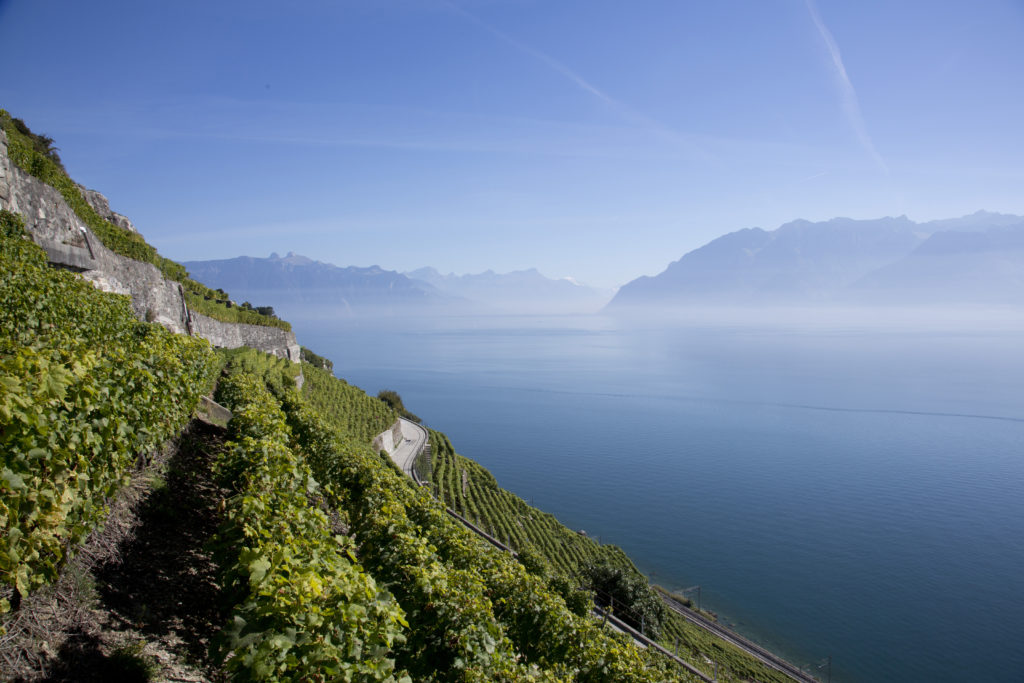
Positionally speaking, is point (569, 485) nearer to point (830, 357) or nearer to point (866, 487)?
point (866, 487)

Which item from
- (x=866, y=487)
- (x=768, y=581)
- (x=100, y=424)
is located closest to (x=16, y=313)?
(x=100, y=424)

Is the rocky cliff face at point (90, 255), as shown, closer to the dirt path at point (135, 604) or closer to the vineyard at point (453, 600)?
the vineyard at point (453, 600)

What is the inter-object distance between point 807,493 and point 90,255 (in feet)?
195

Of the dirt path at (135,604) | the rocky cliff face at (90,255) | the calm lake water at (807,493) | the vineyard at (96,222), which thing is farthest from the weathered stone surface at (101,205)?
the calm lake water at (807,493)

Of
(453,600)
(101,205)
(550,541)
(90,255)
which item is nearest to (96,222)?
(90,255)

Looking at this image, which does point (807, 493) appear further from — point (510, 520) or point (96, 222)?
point (96, 222)

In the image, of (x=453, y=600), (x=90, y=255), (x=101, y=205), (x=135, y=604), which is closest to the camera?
(x=135, y=604)

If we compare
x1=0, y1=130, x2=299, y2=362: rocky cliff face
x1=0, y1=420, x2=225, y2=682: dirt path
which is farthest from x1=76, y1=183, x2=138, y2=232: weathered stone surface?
x1=0, y1=420, x2=225, y2=682: dirt path

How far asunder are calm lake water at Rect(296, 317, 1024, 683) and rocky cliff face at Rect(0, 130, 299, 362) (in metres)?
35.1

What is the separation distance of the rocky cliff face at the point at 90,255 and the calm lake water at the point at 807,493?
35.1 metres

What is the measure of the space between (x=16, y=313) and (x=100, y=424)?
17.2 ft

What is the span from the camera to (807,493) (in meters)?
51.7

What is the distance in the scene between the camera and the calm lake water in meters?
32.3

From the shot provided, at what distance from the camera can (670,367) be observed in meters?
147
